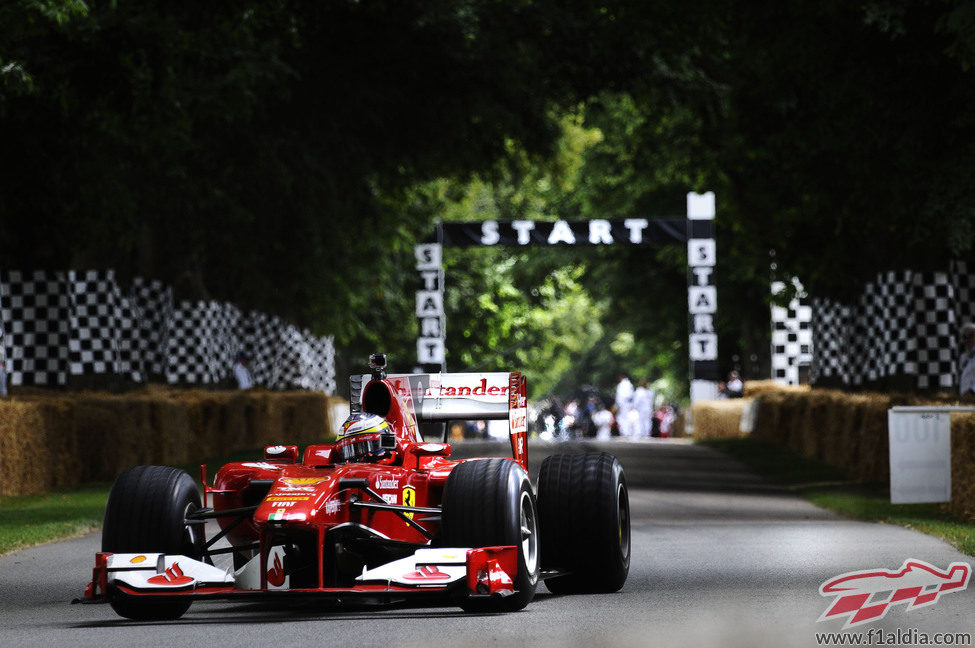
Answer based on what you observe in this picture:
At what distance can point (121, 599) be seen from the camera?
32.3 feet

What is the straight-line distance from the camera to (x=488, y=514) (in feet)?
31.9

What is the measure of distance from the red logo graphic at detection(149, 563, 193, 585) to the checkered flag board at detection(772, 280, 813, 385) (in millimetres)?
33868

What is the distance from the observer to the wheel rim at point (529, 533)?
401 inches

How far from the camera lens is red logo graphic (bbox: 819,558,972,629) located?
9.50 metres

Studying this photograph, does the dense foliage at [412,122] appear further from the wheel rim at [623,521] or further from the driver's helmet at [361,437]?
the wheel rim at [623,521]

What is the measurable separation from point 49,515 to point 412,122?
14.8 meters

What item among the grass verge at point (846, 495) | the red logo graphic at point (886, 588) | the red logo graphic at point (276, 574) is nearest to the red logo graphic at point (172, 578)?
the red logo graphic at point (276, 574)

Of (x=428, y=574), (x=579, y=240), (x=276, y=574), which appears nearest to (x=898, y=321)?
(x=579, y=240)

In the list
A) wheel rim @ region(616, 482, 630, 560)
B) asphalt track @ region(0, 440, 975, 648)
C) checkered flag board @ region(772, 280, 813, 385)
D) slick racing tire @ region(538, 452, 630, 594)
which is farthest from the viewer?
checkered flag board @ region(772, 280, 813, 385)

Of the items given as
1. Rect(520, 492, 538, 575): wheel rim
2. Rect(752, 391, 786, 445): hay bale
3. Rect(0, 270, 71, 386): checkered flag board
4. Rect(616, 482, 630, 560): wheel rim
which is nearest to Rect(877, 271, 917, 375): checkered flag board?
Rect(752, 391, 786, 445): hay bale

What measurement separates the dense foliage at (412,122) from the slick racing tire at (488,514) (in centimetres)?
883

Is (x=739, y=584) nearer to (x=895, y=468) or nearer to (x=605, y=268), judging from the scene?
(x=895, y=468)

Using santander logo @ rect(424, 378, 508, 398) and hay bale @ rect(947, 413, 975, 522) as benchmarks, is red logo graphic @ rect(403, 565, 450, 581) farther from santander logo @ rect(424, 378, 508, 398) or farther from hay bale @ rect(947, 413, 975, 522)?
hay bale @ rect(947, 413, 975, 522)

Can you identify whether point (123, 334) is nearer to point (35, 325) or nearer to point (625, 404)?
point (35, 325)
